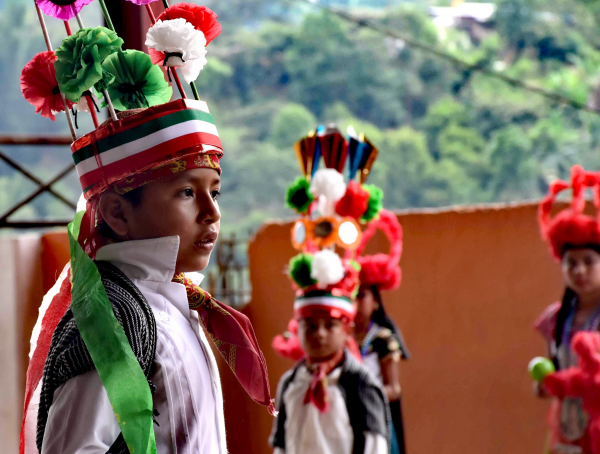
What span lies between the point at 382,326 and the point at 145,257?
89.1 inches

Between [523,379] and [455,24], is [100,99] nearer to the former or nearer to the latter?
[523,379]

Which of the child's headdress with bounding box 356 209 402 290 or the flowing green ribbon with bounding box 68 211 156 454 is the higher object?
the child's headdress with bounding box 356 209 402 290

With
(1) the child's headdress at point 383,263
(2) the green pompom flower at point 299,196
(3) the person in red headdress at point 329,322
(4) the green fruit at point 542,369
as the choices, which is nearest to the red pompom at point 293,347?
(3) the person in red headdress at point 329,322

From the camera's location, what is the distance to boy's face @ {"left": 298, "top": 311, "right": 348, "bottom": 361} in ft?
9.14

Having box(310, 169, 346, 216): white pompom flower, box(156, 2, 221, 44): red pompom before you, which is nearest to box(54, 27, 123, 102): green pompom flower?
box(156, 2, 221, 44): red pompom

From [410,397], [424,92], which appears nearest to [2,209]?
[424,92]

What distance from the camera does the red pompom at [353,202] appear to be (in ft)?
9.09

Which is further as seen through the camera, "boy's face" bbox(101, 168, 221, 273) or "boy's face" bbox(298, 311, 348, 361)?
"boy's face" bbox(298, 311, 348, 361)

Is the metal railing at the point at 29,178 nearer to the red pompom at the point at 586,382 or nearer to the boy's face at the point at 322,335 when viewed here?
the boy's face at the point at 322,335

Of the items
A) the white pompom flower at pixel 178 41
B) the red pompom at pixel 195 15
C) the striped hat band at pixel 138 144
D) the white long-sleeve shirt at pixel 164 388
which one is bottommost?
the white long-sleeve shirt at pixel 164 388

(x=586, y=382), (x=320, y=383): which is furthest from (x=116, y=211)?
(x=586, y=382)

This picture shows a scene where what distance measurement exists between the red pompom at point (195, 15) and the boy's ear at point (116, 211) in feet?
0.84

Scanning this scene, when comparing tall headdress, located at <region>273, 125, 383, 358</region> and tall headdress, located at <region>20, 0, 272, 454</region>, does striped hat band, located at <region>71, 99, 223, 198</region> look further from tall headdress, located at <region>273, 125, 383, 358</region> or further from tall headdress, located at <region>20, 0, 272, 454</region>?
tall headdress, located at <region>273, 125, 383, 358</region>

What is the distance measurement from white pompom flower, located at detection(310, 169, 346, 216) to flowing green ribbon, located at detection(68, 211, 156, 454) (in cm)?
178
